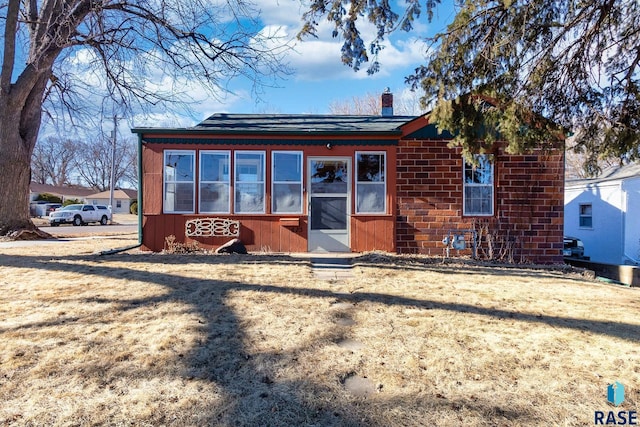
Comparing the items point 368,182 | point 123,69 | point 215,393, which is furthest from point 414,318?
point 123,69

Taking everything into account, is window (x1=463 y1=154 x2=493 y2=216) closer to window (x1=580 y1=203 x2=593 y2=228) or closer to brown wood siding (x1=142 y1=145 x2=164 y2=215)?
brown wood siding (x1=142 y1=145 x2=164 y2=215)

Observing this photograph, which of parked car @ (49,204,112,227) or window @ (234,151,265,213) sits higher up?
window @ (234,151,265,213)

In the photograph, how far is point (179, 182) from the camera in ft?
30.6

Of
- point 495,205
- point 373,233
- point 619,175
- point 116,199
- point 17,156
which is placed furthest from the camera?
point 116,199

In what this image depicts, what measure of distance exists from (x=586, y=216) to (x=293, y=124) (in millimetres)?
12185

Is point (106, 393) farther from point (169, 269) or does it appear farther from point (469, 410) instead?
point (169, 269)

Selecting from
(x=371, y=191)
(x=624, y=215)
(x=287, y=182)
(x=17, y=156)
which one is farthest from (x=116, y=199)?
(x=624, y=215)

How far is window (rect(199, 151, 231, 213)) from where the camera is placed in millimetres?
9336

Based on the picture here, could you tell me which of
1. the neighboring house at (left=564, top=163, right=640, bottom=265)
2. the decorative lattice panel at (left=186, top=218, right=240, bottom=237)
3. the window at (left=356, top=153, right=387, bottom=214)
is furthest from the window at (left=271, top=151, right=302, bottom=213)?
the neighboring house at (left=564, top=163, right=640, bottom=265)

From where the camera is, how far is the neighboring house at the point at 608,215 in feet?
42.5

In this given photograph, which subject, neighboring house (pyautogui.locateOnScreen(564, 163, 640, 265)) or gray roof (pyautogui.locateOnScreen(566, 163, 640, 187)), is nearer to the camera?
neighboring house (pyautogui.locateOnScreen(564, 163, 640, 265))

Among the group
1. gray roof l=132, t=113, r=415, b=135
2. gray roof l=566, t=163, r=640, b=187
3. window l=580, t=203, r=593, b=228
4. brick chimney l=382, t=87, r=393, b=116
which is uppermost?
brick chimney l=382, t=87, r=393, b=116

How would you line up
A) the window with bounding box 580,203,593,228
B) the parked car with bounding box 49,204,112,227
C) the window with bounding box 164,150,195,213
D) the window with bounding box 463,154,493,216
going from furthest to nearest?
the parked car with bounding box 49,204,112,227 < the window with bounding box 580,203,593,228 < the window with bounding box 164,150,195,213 < the window with bounding box 463,154,493,216

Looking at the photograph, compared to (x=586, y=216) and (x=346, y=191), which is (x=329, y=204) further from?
(x=586, y=216)
